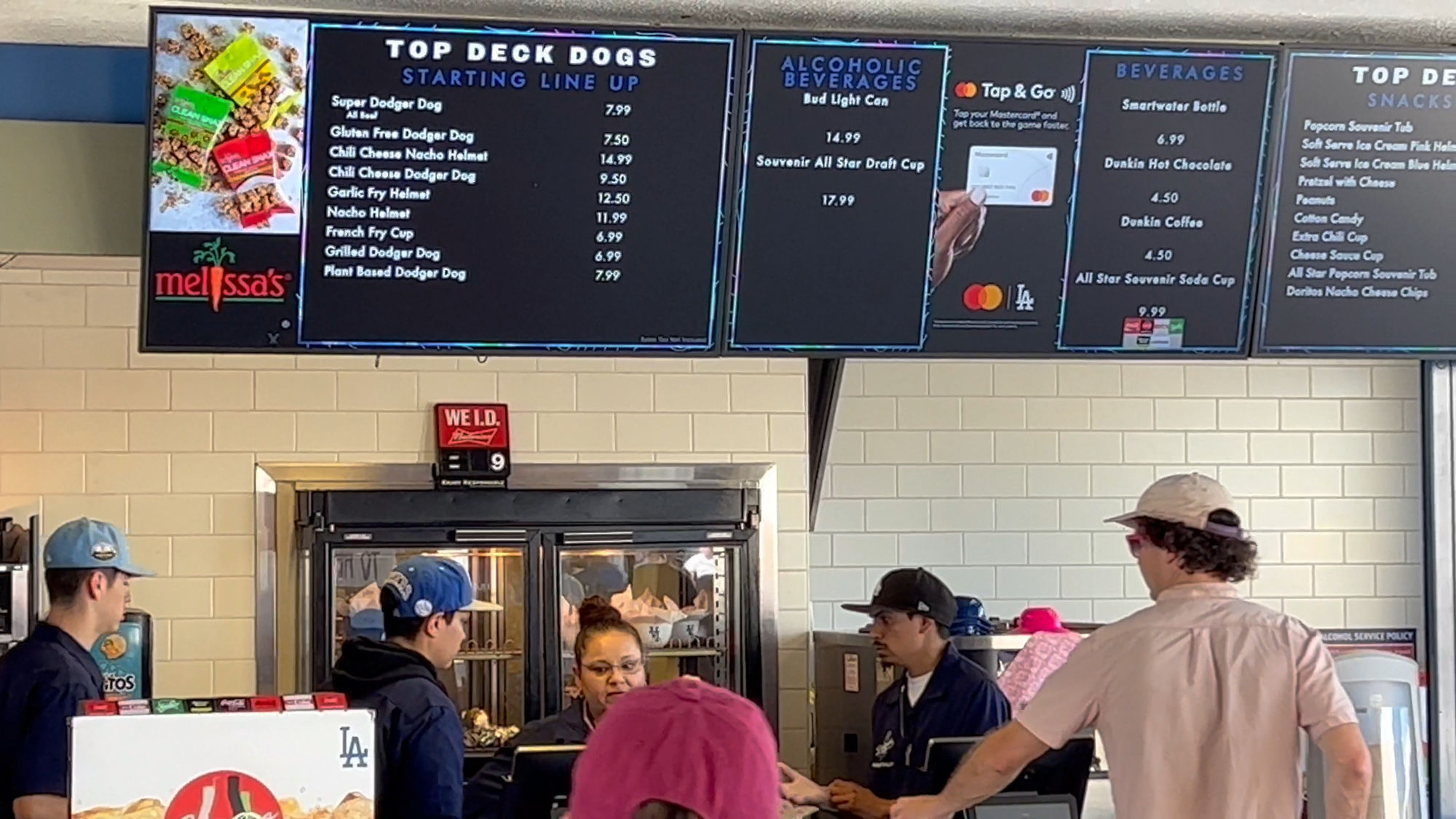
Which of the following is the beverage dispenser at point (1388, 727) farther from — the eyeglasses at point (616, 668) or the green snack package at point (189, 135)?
the green snack package at point (189, 135)

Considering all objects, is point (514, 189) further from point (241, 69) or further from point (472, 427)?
point (472, 427)

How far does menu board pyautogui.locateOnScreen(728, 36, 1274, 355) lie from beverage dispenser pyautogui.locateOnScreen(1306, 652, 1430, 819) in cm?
354

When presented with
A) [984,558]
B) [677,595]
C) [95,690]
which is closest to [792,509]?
[677,595]

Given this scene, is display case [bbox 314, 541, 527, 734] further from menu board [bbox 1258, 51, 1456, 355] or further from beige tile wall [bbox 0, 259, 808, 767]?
menu board [bbox 1258, 51, 1456, 355]

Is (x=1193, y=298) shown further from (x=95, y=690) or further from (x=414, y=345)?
(x=95, y=690)

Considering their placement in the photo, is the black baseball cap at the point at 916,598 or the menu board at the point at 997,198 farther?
the black baseball cap at the point at 916,598

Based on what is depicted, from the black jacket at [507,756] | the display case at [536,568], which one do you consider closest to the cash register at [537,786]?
the black jacket at [507,756]

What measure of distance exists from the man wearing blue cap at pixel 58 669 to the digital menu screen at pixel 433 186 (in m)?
0.73

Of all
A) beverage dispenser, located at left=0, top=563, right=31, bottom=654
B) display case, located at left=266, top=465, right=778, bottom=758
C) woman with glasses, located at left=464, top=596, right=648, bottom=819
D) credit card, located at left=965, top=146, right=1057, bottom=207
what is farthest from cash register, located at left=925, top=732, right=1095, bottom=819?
beverage dispenser, located at left=0, top=563, right=31, bottom=654

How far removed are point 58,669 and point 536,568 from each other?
2.76 metres

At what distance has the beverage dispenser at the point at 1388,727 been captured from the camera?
711 cm

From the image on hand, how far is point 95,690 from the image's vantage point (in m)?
3.92

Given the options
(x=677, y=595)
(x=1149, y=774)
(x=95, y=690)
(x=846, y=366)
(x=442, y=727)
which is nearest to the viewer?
(x=1149, y=774)

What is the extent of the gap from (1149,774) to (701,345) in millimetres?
1310
